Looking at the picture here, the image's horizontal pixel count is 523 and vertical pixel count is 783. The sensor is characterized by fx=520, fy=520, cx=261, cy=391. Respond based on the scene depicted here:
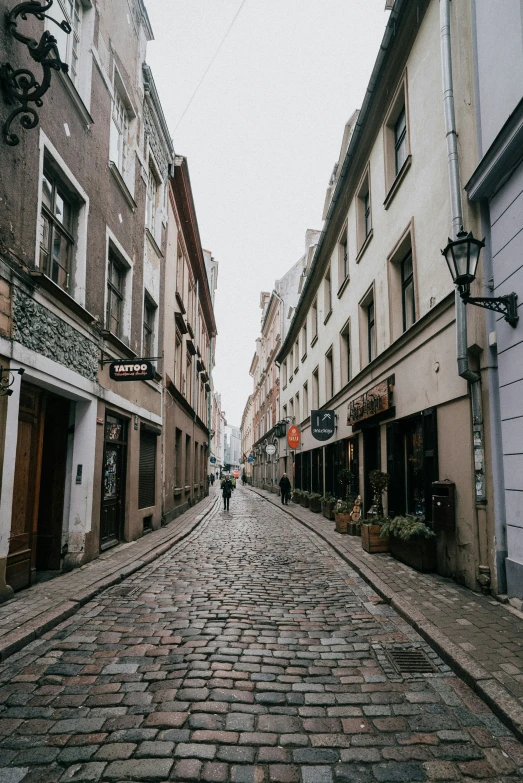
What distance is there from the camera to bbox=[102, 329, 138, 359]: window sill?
9.84 metres

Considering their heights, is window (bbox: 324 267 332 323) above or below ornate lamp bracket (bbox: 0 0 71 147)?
above

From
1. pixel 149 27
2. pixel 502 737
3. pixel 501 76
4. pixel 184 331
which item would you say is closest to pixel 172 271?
pixel 184 331

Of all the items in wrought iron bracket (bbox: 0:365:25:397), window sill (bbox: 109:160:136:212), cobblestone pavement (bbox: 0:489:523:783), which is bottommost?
cobblestone pavement (bbox: 0:489:523:783)

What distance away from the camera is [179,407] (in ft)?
63.1

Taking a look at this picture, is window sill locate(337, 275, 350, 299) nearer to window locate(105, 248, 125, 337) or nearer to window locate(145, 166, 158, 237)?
window locate(145, 166, 158, 237)

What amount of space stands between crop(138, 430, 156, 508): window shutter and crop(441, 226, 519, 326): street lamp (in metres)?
9.11

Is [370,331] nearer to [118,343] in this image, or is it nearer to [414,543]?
[118,343]

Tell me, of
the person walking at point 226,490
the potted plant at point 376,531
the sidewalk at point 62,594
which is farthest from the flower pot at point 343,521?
the person walking at point 226,490

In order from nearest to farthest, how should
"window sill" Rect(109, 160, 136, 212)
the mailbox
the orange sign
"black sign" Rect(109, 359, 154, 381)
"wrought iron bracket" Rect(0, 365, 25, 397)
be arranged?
"wrought iron bracket" Rect(0, 365, 25, 397) → the mailbox → "black sign" Rect(109, 359, 154, 381) → "window sill" Rect(109, 160, 136, 212) → the orange sign

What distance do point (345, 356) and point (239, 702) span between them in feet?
45.6

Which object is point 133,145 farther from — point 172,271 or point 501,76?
point 501,76

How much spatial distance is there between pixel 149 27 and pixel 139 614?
14.4 meters

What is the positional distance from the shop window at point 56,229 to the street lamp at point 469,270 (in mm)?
5622

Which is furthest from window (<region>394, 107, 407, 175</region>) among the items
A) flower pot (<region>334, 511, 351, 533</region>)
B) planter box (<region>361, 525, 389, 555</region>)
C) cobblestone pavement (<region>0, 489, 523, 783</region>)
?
cobblestone pavement (<region>0, 489, 523, 783</region>)
